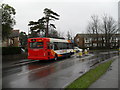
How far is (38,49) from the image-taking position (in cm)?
1661

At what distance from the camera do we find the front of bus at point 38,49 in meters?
16.5

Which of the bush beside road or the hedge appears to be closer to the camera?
the bush beside road

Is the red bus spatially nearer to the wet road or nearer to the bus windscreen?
the bus windscreen

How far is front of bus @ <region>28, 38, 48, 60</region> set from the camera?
16453 mm

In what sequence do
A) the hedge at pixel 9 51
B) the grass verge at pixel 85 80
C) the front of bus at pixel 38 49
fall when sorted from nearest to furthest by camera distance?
1. the grass verge at pixel 85 80
2. the front of bus at pixel 38 49
3. the hedge at pixel 9 51

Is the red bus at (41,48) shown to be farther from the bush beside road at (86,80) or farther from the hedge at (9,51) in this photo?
the bush beside road at (86,80)

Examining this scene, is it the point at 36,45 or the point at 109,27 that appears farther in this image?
the point at 109,27

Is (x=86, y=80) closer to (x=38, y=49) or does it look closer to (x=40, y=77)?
(x=40, y=77)

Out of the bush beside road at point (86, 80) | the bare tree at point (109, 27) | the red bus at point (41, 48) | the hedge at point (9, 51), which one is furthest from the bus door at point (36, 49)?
the bare tree at point (109, 27)

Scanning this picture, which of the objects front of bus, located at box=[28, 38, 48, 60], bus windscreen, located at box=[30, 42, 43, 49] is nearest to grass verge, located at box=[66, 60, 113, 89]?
front of bus, located at box=[28, 38, 48, 60]

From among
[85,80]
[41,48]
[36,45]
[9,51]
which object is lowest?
[85,80]

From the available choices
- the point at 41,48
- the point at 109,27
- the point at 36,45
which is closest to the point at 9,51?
the point at 36,45

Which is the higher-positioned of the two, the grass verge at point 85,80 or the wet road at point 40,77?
the grass verge at point 85,80

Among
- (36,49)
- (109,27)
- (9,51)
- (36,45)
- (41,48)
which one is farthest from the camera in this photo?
(109,27)
